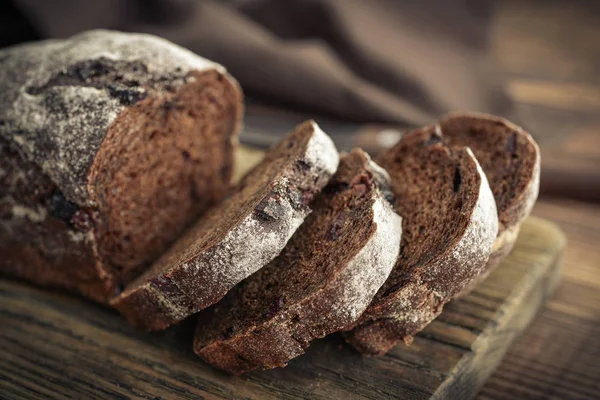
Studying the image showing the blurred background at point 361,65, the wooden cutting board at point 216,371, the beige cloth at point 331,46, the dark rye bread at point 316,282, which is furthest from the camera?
the beige cloth at point 331,46

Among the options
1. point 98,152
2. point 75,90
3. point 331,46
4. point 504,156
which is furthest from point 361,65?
point 98,152

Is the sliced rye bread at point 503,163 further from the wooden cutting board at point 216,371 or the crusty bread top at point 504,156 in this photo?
the wooden cutting board at point 216,371

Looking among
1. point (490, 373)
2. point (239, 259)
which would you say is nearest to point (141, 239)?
point (239, 259)

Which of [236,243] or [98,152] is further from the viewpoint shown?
[98,152]

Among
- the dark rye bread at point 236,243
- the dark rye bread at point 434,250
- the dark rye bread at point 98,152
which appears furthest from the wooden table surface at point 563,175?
the dark rye bread at point 98,152

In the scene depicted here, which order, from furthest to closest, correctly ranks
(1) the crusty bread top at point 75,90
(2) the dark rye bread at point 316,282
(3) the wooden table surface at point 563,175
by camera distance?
(3) the wooden table surface at point 563,175 < (1) the crusty bread top at point 75,90 < (2) the dark rye bread at point 316,282

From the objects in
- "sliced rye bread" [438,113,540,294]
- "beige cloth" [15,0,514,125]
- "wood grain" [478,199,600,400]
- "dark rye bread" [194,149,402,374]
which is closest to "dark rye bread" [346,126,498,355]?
"dark rye bread" [194,149,402,374]

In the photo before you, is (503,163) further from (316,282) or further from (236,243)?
(236,243)
